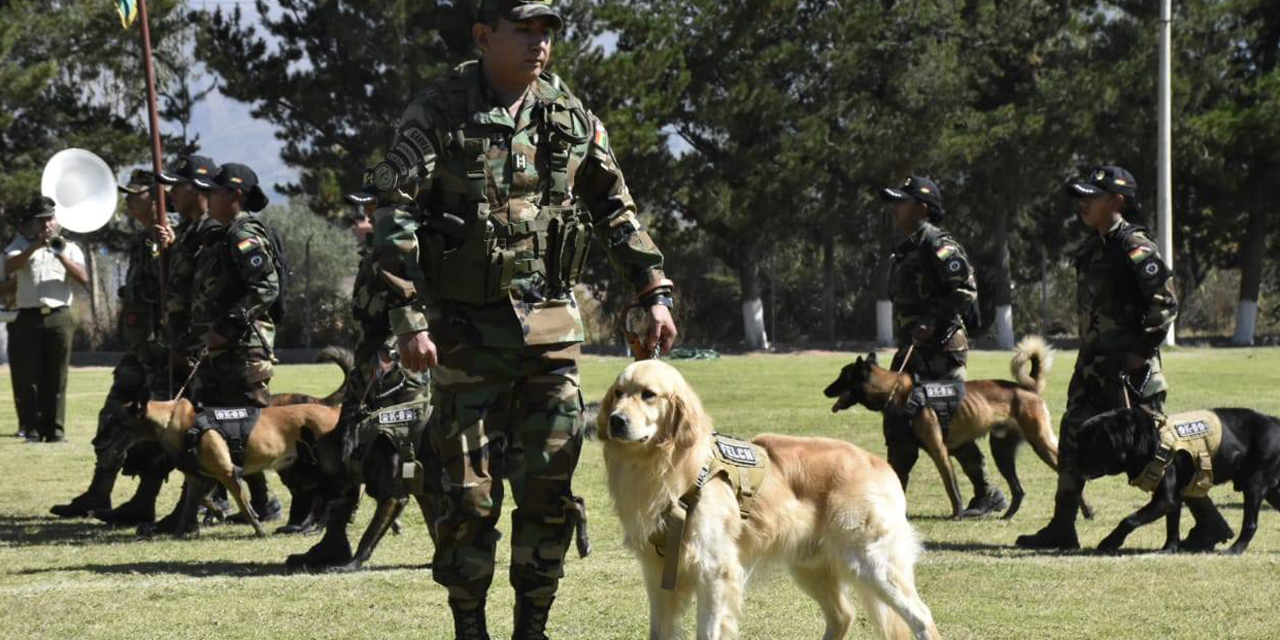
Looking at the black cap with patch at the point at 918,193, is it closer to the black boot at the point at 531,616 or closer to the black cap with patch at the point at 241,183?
the black cap with patch at the point at 241,183

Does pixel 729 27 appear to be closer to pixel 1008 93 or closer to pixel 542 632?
pixel 1008 93

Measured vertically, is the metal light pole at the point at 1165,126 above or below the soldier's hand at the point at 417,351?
above

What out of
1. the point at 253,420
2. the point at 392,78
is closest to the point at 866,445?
the point at 253,420

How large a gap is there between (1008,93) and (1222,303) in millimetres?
9885

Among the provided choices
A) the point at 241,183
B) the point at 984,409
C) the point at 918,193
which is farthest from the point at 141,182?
the point at 984,409

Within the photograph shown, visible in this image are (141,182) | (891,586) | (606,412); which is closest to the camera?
(606,412)

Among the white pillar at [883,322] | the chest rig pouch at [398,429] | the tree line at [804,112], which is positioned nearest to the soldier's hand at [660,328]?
the chest rig pouch at [398,429]

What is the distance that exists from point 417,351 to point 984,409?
19.8 ft

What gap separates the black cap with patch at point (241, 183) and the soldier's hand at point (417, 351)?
430 centimetres

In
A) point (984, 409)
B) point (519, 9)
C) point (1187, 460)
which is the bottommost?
point (1187, 460)

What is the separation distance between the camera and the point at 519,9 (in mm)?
4723

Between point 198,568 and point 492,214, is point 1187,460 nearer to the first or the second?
point 492,214

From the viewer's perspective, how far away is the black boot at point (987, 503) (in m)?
9.87

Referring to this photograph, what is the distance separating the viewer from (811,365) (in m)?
29.1
